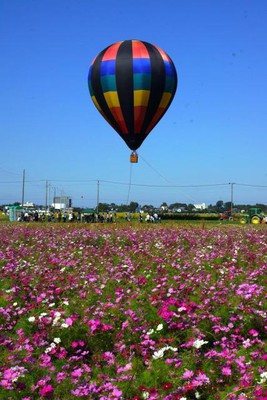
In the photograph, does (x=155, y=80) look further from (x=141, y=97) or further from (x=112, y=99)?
(x=112, y=99)

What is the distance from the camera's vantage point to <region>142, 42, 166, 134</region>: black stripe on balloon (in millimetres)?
22672

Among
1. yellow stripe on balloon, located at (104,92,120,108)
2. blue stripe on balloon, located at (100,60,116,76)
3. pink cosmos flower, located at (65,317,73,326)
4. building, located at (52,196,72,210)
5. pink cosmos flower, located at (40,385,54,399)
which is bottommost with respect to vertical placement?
pink cosmos flower, located at (40,385,54,399)

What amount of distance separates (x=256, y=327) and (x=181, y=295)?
1.31 m

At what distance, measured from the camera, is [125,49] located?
23.0 meters

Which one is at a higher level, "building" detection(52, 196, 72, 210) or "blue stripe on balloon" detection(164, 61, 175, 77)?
"blue stripe on balloon" detection(164, 61, 175, 77)

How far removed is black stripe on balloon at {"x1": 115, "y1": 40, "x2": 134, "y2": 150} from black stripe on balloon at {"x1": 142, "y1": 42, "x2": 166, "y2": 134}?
3.17 feet

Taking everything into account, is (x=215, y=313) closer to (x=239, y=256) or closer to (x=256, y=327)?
(x=256, y=327)

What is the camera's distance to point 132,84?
22516mm

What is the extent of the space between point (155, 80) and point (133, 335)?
61.6ft

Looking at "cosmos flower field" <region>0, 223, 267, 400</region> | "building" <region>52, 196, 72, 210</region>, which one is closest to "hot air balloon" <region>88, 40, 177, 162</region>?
"cosmos flower field" <region>0, 223, 267, 400</region>

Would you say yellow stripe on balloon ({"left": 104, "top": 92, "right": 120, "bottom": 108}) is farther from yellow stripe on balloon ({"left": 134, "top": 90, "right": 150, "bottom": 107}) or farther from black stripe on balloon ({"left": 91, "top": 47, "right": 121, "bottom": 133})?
yellow stripe on balloon ({"left": 134, "top": 90, "right": 150, "bottom": 107})

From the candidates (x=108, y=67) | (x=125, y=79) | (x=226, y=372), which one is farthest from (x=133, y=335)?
(x=108, y=67)

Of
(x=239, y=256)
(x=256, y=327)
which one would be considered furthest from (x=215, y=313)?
(x=239, y=256)

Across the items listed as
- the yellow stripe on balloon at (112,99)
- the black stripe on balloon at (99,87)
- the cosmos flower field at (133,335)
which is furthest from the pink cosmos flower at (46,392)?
the black stripe on balloon at (99,87)
